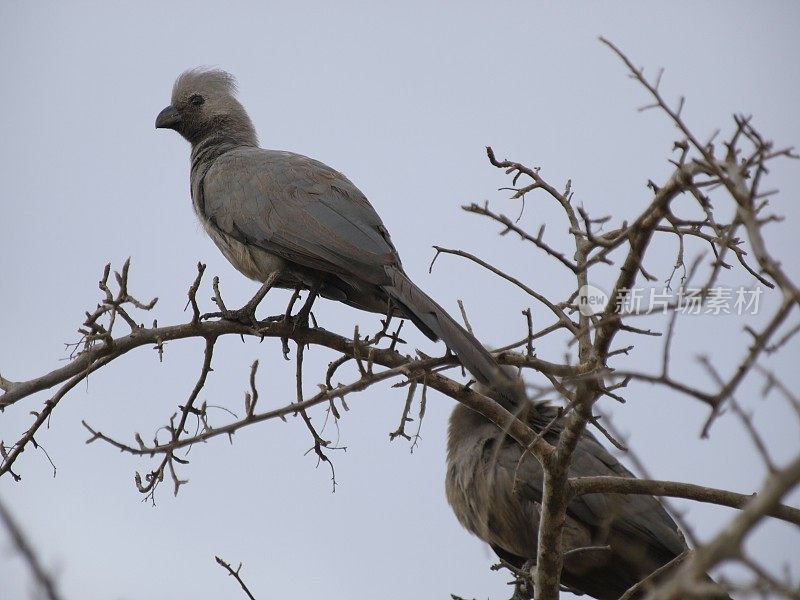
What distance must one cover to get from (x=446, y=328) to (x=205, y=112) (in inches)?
136

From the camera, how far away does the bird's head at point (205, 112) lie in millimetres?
6719

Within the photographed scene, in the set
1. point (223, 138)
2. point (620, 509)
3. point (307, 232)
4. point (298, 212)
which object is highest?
point (223, 138)

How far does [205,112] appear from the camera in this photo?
680cm

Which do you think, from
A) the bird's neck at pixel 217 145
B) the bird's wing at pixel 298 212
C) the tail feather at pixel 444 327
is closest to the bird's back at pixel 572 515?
the tail feather at pixel 444 327

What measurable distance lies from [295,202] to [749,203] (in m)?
3.20

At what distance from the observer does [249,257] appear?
5.29m

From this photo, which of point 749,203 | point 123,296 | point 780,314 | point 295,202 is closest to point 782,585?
point 780,314

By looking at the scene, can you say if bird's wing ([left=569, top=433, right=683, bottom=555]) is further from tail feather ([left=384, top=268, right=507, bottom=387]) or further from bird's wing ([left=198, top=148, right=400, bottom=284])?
bird's wing ([left=198, top=148, right=400, bottom=284])

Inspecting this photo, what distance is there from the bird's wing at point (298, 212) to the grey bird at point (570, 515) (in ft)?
4.01

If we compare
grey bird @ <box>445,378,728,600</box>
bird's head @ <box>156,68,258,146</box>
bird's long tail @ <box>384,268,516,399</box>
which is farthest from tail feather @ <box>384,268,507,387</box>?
bird's head @ <box>156,68,258,146</box>

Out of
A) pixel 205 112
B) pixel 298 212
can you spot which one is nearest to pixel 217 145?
pixel 205 112

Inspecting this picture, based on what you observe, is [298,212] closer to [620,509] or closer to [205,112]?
[205,112]

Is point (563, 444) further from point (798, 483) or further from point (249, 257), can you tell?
point (249, 257)

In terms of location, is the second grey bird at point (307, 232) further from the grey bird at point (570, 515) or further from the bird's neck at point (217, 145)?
the grey bird at point (570, 515)
